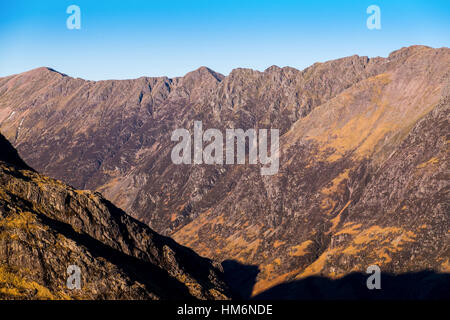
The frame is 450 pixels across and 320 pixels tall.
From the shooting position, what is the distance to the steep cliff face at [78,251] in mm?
124188

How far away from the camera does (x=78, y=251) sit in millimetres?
134125

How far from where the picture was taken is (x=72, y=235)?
466ft

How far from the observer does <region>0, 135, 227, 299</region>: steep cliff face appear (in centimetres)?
12419

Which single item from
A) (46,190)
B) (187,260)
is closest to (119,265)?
(46,190)
